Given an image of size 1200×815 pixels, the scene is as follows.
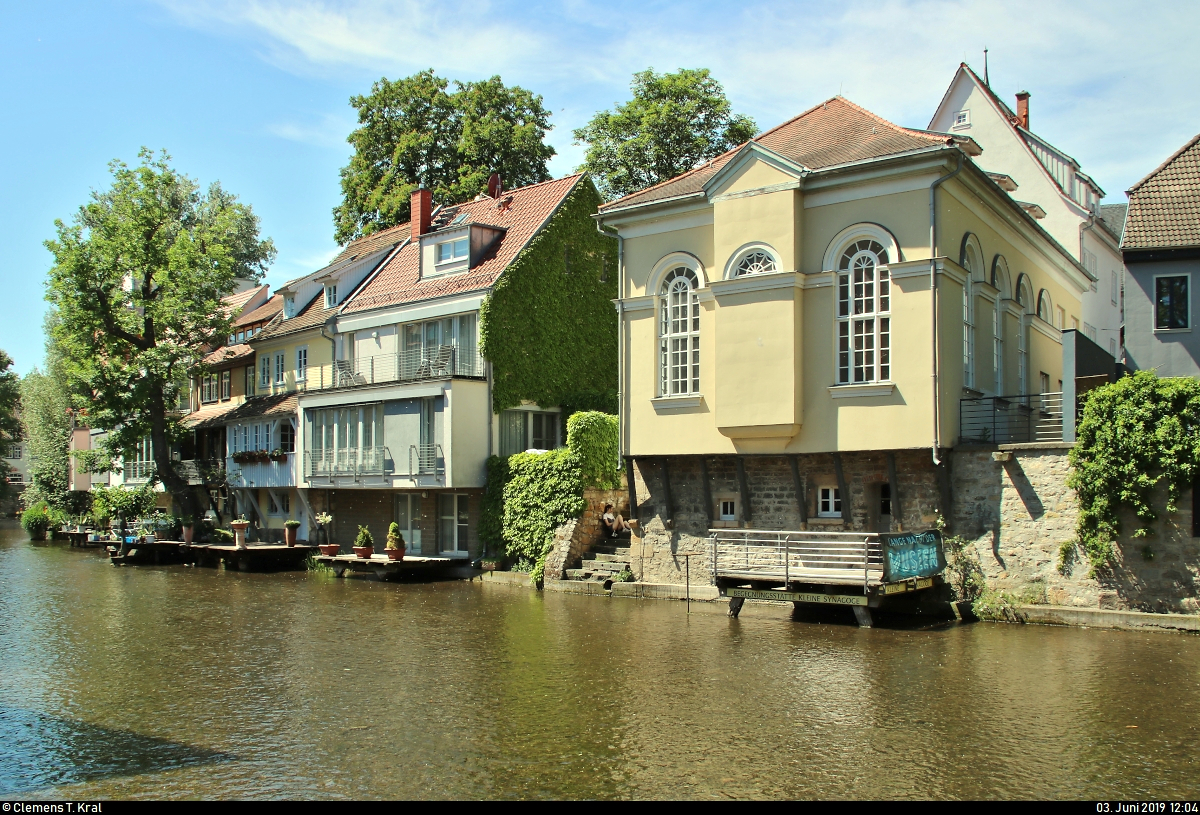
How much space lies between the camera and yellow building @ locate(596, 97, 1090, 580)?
19.4 meters

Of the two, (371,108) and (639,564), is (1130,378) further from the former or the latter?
(371,108)

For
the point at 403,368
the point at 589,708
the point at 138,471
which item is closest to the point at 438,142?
the point at 403,368

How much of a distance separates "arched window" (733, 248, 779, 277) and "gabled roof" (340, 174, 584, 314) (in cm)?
1030

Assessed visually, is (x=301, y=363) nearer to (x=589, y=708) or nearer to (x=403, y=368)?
(x=403, y=368)

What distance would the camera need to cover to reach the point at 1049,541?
1823 centimetres

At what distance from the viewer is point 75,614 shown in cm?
2177

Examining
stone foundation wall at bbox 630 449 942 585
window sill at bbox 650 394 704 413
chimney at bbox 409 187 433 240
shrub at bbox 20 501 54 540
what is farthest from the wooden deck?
shrub at bbox 20 501 54 540

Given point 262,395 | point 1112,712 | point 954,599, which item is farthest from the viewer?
point 262,395

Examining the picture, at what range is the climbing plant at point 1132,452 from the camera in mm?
16750

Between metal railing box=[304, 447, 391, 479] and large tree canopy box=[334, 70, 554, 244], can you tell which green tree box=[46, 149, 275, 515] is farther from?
metal railing box=[304, 447, 391, 479]

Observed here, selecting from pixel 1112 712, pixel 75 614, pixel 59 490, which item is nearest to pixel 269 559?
pixel 75 614

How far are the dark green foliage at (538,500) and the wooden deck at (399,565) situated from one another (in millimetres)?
2004

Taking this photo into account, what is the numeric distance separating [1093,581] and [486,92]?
105 ft

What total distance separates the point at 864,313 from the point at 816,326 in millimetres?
982
